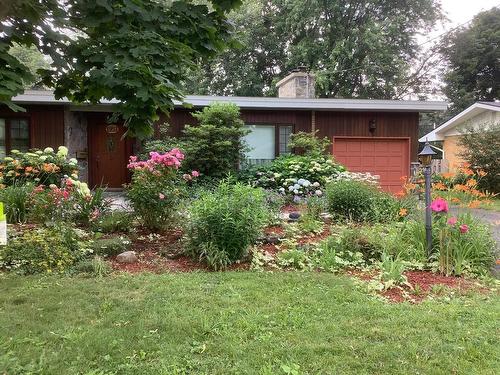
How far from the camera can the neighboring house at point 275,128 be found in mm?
11164

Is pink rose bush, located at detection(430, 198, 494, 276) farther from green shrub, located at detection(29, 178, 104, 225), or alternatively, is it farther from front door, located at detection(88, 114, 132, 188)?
front door, located at detection(88, 114, 132, 188)

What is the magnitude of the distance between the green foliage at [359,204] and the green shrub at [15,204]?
4810mm

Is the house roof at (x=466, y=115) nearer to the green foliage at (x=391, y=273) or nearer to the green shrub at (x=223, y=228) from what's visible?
the green foliage at (x=391, y=273)

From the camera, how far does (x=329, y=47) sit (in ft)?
77.2

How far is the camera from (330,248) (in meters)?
5.17

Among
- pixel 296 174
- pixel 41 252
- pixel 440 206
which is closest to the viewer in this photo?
pixel 41 252

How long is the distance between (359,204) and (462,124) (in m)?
13.9

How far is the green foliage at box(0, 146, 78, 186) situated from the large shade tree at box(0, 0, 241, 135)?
521 centimetres

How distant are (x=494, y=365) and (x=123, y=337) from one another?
2.43 m

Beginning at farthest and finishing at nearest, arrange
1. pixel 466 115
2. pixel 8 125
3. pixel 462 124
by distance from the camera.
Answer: pixel 466 115 → pixel 462 124 → pixel 8 125

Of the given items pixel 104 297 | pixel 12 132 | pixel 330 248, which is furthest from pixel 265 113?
pixel 104 297

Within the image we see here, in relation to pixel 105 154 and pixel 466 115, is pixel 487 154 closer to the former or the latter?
pixel 466 115

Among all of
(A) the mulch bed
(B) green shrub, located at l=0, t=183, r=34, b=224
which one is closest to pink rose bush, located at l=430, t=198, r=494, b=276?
(A) the mulch bed

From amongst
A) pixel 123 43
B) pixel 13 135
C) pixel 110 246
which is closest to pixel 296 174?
pixel 110 246
